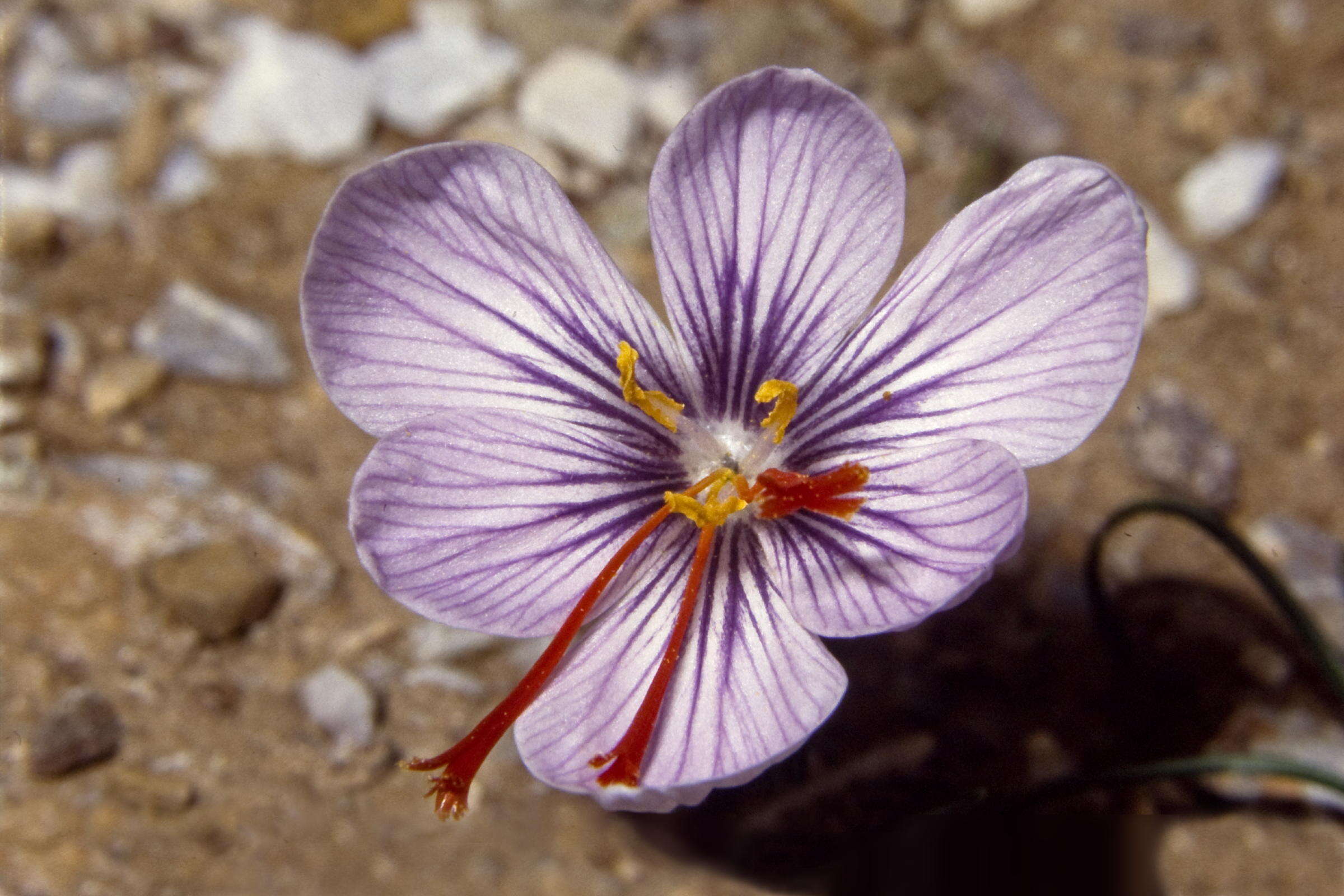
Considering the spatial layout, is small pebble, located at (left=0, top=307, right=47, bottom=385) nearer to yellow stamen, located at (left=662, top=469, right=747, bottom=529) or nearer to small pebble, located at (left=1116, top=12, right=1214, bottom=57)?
yellow stamen, located at (left=662, top=469, right=747, bottom=529)

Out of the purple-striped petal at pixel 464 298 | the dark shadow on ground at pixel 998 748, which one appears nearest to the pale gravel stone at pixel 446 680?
the dark shadow on ground at pixel 998 748

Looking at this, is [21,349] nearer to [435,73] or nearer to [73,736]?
[73,736]

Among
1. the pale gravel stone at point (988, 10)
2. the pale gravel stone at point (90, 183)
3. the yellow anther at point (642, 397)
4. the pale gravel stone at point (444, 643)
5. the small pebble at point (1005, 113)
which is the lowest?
the pale gravel stone at point (444, 643)

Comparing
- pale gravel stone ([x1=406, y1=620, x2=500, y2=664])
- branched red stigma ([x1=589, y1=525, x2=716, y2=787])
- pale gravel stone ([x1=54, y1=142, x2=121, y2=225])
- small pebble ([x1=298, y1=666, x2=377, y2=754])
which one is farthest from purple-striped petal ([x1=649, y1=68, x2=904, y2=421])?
pale gravel stone ([x1=54, y1=142, x2=121, y2=225])

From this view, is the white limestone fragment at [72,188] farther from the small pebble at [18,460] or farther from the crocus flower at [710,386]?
the crocus flower at [710,386]

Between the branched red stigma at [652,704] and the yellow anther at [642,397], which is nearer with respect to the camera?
the branched red stigma at [652,704]
